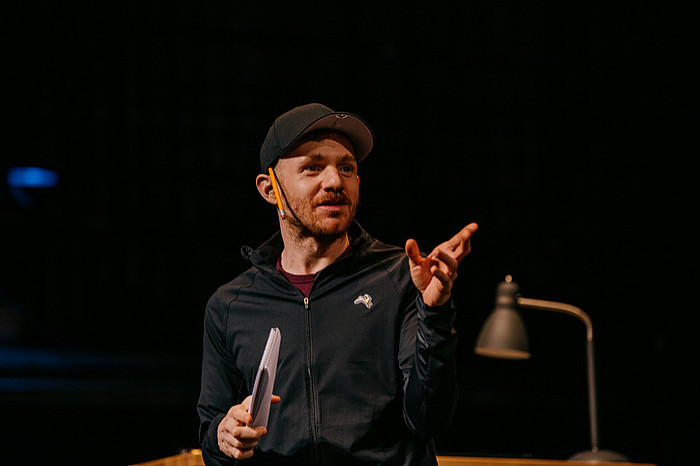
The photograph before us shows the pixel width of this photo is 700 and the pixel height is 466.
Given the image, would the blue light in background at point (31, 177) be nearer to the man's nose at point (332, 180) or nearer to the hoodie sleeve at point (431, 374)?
the man's nose at point (332, 180)

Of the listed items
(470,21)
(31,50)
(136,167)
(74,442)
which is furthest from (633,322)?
(31,50)

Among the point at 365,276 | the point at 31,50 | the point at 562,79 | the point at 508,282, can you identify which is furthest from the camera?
the point at 562,79

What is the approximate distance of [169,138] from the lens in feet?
21.5

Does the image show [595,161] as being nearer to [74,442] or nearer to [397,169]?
[397,169]

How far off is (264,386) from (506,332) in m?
2.23

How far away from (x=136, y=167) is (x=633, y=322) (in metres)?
4.80

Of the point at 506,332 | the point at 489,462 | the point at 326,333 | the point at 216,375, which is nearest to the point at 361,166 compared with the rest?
the point at 506,332

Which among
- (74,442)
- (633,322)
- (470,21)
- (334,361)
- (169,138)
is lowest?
(74,442)

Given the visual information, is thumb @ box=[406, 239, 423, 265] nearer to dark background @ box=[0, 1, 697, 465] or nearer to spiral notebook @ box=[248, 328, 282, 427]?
spiral notebook @ box=[248, 328, 282, 427]

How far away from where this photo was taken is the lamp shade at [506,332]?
344 cm

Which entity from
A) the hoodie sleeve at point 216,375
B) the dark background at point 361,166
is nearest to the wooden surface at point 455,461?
the hoodie sleeve at point 216,375

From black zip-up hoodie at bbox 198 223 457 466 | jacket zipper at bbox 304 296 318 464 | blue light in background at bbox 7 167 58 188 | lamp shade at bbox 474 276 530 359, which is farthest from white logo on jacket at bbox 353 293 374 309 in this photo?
blue light in background at bbox 7 167 58 188

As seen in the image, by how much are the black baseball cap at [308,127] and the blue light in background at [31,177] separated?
5144 millimetres

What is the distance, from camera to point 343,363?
1.60 m
